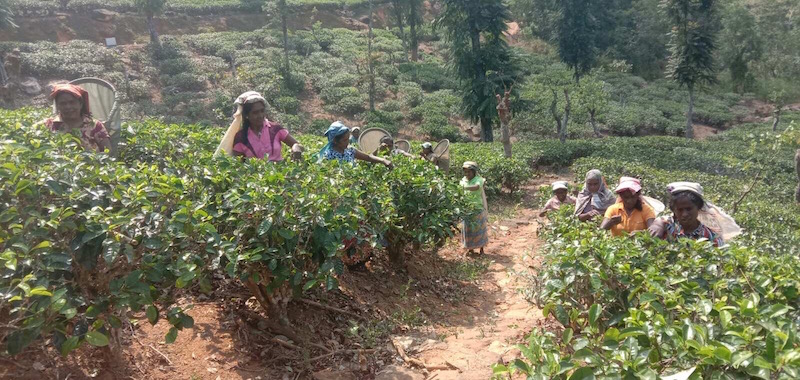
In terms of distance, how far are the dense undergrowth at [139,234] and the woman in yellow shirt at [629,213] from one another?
2.15 m

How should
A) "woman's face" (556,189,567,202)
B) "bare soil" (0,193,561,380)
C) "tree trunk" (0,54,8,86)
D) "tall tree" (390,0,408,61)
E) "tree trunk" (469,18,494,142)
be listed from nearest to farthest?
"bare soil" (0,193,561,380) < "woman's face" (556,189,567,202) < "tree trunk" (469,18,494,142) < "tree trunk" (0,54,8,86) < "tall tree" (390,0,408,61)

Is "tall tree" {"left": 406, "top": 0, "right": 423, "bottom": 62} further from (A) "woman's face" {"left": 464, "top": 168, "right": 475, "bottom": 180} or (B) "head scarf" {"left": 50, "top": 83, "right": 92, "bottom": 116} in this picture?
(B) "head scarf" {"left": 50, "top": 83, "right": 92, "bottom": 116}

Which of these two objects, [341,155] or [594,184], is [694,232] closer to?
[594,184]

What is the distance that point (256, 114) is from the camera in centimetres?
434

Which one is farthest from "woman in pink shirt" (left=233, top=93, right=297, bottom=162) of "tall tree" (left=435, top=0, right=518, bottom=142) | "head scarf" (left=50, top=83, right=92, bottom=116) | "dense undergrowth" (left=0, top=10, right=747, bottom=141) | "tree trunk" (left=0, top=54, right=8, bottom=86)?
"tree trunk" (left=0, top=54, right=8, bottom=86)

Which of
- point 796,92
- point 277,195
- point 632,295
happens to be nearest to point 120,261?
point 277,195

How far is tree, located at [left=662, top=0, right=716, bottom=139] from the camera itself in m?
22.0

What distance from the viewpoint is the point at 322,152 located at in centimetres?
505

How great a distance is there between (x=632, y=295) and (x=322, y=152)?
3.28 m

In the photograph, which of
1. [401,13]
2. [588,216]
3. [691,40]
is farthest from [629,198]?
[401,13]

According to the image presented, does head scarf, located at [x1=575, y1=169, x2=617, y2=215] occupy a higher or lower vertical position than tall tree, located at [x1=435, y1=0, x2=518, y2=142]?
lower

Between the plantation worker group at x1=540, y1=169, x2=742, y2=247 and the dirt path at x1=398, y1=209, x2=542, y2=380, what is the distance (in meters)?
0.86

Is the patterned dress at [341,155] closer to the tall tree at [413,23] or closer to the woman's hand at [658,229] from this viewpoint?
the woman's hand at [658,229]

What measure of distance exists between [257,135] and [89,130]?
4.25ft
